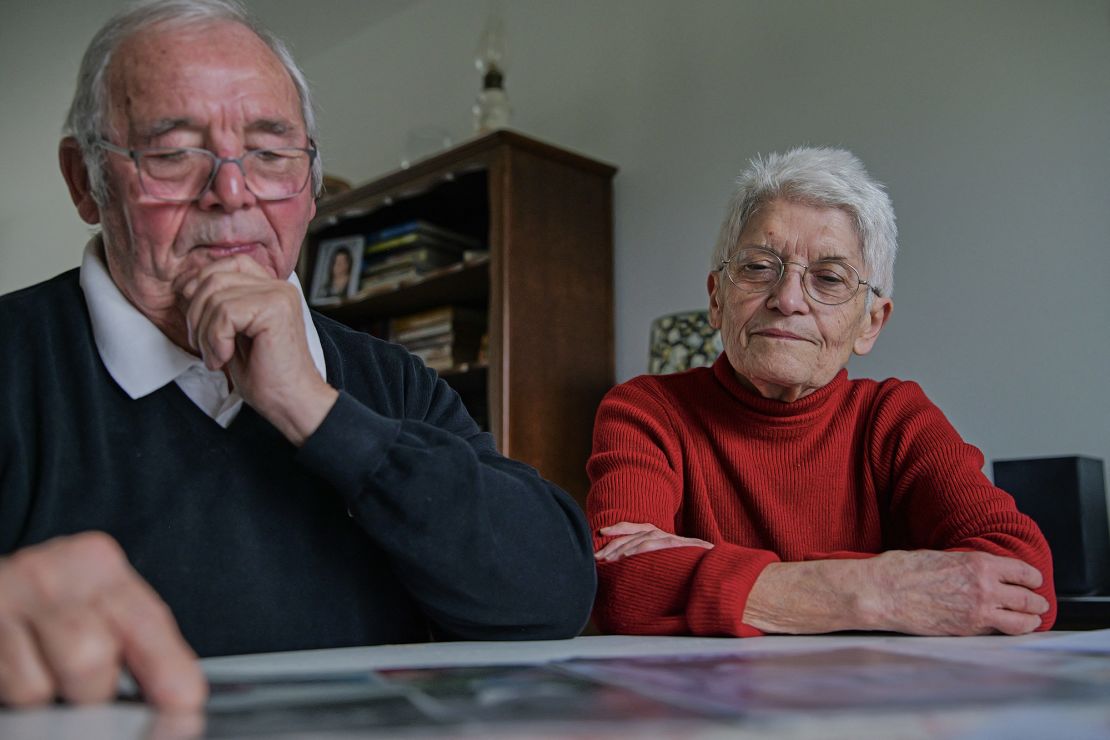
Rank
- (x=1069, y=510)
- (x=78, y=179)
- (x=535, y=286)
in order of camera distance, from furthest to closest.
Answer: (x=535, y=286)
(x=1069, y=510)
(x=78, y=179)

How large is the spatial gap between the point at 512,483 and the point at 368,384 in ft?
0.76

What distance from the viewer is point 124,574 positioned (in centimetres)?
54

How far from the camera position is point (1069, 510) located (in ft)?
6.48

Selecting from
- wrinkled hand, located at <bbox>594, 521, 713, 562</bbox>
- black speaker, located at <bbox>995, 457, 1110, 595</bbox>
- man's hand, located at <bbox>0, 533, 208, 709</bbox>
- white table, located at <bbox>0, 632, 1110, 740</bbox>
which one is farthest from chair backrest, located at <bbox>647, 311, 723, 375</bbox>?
man's hand, located at <bbox>0, 533, 208, 709</bbox>

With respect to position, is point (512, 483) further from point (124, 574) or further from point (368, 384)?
point (124, 574)

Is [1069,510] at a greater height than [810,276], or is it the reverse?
[810,276]

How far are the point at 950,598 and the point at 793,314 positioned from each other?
0.49 m


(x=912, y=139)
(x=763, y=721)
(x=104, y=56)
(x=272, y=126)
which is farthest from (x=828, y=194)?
(x=912, y=139)

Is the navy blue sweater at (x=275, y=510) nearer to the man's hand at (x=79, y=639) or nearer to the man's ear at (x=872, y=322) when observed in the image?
the man's hand at (x=79, y=639)

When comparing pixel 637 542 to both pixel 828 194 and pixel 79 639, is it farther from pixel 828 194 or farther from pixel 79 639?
pixel 79 639

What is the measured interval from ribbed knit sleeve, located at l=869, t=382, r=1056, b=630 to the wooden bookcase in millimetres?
1559

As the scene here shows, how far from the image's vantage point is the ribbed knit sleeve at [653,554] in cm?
109

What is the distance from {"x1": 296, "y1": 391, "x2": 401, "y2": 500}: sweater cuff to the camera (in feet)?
2.76

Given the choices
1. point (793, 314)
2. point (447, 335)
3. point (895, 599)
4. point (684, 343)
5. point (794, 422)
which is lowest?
point (895, 599)
